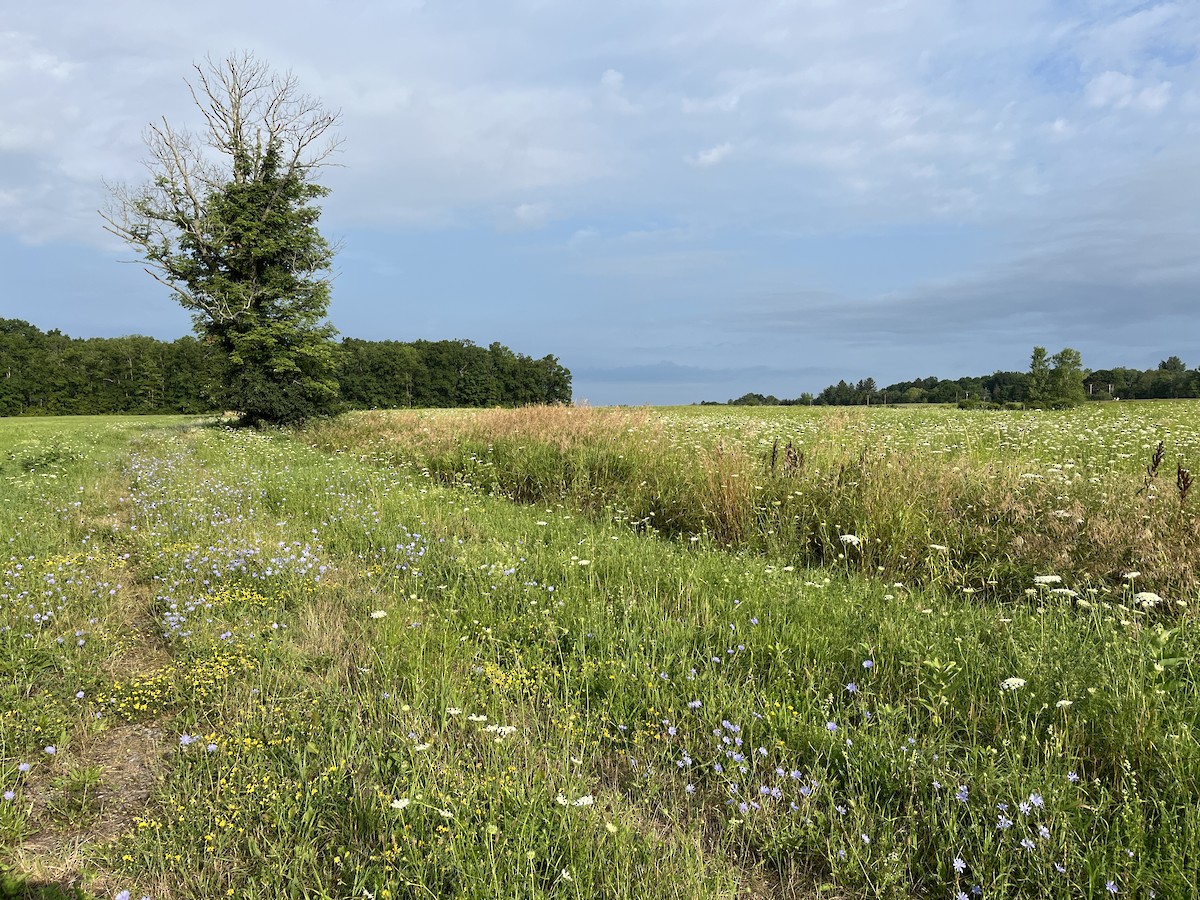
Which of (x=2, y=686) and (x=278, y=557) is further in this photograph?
(x=278, y=557)

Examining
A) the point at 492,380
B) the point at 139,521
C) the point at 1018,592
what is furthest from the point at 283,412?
the point at 492,380

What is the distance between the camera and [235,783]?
2.77 metres

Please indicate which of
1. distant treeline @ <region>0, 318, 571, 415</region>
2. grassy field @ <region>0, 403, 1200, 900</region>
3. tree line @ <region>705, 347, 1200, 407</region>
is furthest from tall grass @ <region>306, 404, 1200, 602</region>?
distant treeline @ <region>0, 318, 571, 415</region>

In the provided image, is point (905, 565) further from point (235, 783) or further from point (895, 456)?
point (235, 783)

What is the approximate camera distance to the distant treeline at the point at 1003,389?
61.1 meters

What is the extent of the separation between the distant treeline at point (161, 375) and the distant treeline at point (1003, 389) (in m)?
30.5

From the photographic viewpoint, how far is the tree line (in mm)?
46125

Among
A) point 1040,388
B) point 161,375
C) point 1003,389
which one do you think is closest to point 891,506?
point 1040,388

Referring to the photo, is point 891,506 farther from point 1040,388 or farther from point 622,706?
point 1040,388

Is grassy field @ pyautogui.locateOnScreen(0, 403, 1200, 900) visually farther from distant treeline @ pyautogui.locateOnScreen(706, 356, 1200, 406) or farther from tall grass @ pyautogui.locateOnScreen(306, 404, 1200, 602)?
distant treeline @ pyautogui.locateOnScreen(706, 356, 1200, 406)

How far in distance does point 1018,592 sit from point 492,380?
84150 mm

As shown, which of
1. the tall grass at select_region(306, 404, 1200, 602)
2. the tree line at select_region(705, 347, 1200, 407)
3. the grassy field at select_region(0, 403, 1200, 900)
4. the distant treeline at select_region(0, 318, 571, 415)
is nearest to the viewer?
the grassy field at select_region(0, 403, 1200, 900)

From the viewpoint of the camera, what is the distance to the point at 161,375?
2891 inches

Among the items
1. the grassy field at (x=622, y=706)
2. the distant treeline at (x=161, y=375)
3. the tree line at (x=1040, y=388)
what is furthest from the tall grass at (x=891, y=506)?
the distant treeline at (x=161, y=375)
